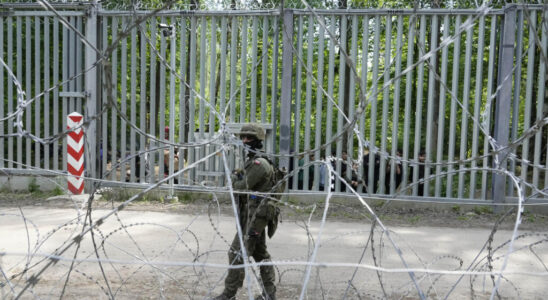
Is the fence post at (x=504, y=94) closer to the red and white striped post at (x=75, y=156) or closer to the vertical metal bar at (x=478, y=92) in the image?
the vertical metal bar at (x=478, y=92)

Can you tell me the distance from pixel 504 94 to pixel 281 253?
4320 mm

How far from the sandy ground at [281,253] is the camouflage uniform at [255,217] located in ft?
0.49

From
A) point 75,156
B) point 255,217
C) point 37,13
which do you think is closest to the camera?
point 255,217

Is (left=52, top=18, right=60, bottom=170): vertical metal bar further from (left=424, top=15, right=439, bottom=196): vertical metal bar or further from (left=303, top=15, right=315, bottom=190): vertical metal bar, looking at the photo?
(left=424, top=15, right=439, bottom=196): vertical metal bar

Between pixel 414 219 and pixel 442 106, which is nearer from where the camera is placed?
pixel 414 219

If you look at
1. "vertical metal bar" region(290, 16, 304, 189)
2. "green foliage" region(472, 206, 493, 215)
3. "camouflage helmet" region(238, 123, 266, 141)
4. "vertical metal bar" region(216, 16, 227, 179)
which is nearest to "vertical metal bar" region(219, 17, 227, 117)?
"vertical metal bar" region(216, 16, 227, 179)

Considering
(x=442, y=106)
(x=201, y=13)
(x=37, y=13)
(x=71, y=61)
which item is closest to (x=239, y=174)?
(x=442, y=106)

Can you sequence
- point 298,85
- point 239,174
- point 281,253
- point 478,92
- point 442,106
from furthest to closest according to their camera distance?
1. point 298,85
2. point 442,106
3. point 478,92
4. point 281,253
5. point 239,174

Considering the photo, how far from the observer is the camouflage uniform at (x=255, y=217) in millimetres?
4496

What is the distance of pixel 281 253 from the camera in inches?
239

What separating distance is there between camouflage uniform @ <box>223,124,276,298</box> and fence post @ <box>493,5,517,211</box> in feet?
16.0

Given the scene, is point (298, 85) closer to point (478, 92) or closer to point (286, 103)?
point (286, 103)

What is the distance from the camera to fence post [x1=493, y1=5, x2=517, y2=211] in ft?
27.6

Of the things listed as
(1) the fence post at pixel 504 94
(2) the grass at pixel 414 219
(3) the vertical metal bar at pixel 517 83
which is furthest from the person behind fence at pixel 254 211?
(3) the vertical metal bar at pixel 517 83
